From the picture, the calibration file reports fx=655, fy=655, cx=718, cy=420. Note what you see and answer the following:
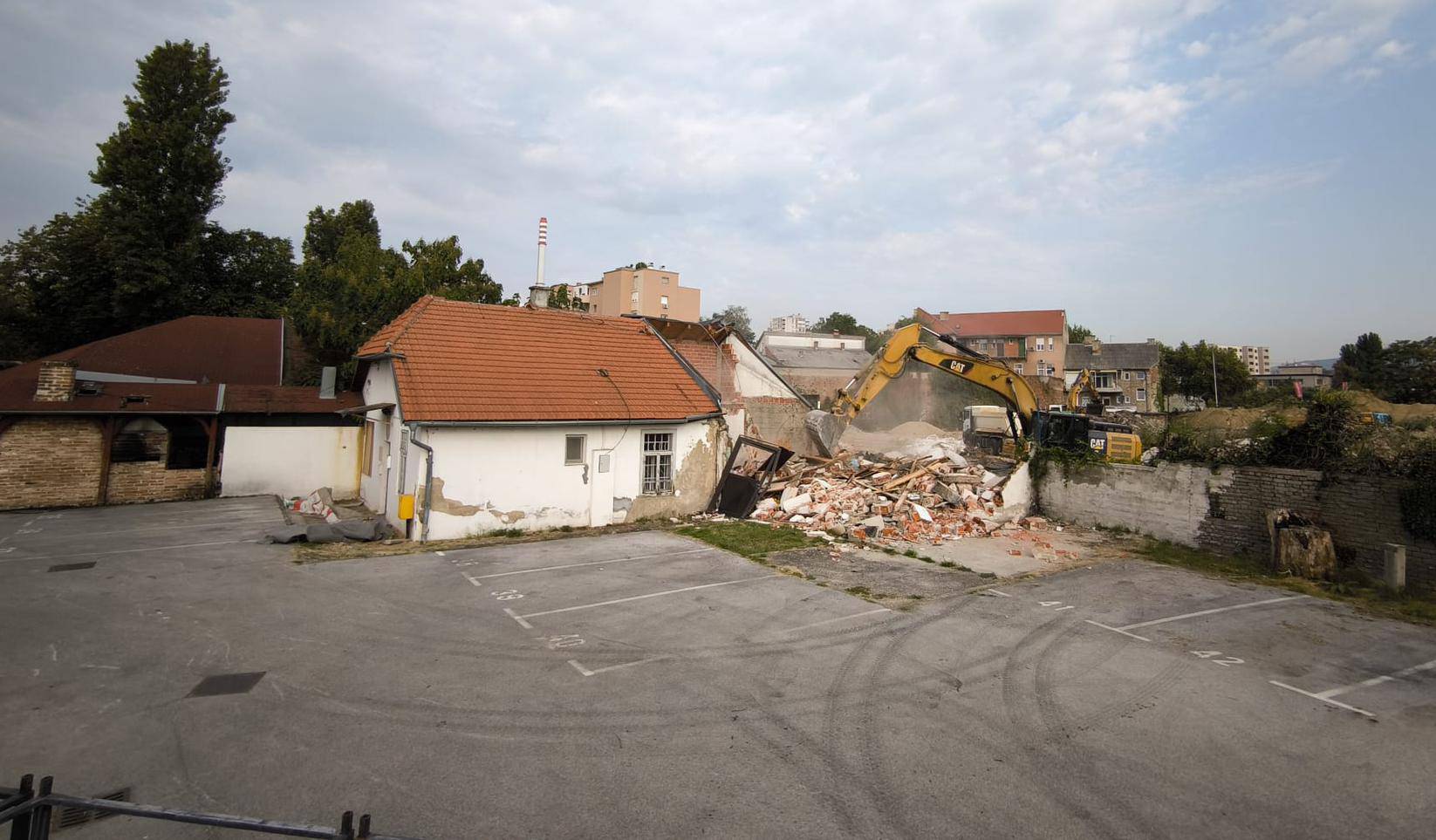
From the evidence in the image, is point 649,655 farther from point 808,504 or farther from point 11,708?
point 808,504

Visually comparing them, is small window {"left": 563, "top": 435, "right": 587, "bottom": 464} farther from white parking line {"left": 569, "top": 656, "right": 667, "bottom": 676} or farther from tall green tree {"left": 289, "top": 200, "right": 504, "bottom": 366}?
tall green tree {"left": 289, "top": 200, "right": 504, "bottom": 366}

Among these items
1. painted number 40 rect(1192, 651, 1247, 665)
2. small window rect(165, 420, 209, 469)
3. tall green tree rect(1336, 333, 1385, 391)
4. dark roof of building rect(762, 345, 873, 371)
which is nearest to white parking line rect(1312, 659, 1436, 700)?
painted number 40 rect(1192, 651, 1247, 665)

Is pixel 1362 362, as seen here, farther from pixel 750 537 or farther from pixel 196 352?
pixel 196 352

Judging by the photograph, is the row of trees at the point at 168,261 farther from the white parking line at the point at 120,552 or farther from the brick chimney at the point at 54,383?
the white parking line at the point at 120,552

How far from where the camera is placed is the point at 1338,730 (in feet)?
20.8

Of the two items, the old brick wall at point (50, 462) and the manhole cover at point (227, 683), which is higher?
the old brick wall at point (50, 462)

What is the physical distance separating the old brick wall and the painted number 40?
2399 centimetres

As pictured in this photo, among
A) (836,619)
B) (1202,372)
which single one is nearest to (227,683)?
(836,619)

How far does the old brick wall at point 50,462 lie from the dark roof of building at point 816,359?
40.8 metres

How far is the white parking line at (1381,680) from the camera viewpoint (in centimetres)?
718

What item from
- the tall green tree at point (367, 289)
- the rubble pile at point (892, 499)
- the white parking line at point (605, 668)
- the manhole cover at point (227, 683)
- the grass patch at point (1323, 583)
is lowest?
the manhole cover at point (227, 683)

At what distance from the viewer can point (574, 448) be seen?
51.0 feet

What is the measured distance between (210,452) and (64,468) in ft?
9.79

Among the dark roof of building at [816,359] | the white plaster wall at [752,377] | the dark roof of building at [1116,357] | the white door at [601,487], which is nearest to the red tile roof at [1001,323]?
the dark roof of building at [1116,357]
